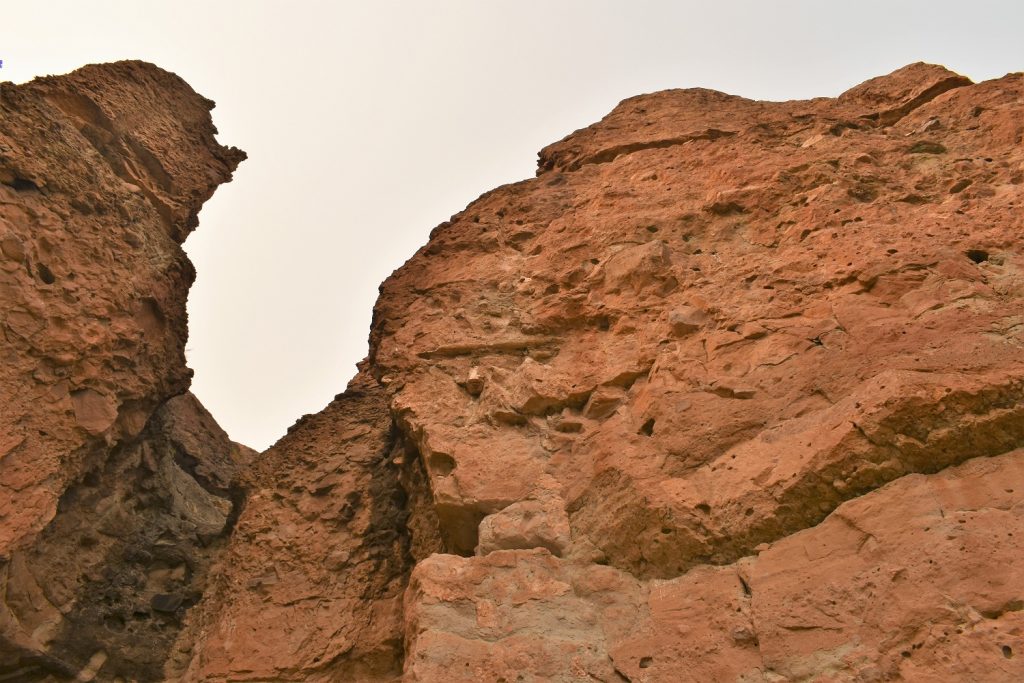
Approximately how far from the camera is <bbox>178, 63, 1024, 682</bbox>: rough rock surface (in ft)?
15.0

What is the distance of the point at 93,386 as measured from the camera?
744 cm

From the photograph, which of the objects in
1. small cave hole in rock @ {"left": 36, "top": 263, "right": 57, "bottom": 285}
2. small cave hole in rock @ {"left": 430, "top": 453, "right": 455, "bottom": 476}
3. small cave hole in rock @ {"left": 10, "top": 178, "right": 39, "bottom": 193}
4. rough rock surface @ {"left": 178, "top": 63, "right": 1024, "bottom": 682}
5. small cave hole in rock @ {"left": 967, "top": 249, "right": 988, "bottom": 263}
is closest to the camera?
rough rock surface @ {"left": 178, "top": 63, "right": 1024, "bottom": 682}

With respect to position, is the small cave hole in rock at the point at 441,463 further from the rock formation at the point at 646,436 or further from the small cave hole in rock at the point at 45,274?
the small cave hole in rock at the point at 45,274

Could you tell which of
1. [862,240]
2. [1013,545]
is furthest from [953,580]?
[862,240]

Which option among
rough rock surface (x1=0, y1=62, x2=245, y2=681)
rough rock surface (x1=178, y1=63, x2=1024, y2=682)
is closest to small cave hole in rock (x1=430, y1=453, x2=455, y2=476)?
rough rock surface (x1=178, y1=63, x2=1024, y2=682)

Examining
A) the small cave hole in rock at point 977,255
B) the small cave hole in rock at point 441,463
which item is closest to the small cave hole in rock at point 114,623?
the small cave hole in rock at point 441,463

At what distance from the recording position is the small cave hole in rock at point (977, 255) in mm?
6035

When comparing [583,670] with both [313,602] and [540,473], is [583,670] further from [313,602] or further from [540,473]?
[313,602]

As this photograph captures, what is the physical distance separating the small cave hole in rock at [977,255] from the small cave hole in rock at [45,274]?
721 cm

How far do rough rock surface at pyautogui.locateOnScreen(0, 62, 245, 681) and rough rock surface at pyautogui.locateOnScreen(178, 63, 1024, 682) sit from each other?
75 cm

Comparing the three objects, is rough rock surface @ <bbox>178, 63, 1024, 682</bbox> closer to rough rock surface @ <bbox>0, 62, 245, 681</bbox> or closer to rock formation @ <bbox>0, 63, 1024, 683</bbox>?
rock formation @ <bbox>0, 63, 1024, 683</bbox>

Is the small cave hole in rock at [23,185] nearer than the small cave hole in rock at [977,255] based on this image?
No

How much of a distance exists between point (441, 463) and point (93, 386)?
317cm

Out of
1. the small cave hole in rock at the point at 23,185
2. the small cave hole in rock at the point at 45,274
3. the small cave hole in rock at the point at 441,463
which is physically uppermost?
the small cave hole in rock at the point at 23,185
